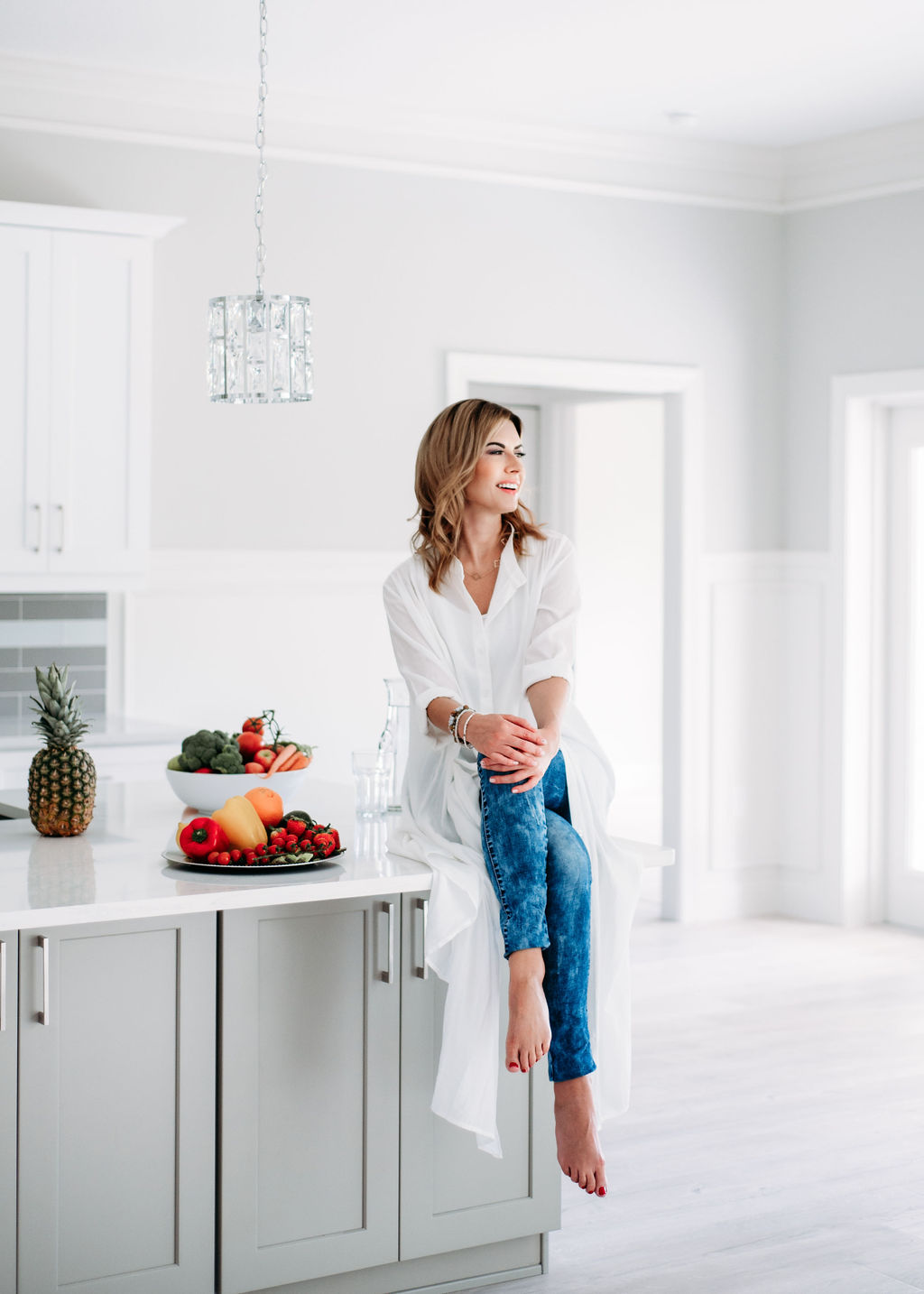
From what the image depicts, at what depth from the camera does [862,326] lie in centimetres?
584

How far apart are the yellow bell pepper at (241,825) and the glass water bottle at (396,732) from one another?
51 cm

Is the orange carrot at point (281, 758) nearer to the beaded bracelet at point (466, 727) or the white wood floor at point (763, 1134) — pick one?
the beaded bracelet at point (466, 727)

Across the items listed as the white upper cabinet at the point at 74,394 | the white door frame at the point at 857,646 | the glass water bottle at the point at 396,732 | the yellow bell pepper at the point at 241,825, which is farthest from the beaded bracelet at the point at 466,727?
the white door frame at the point at 857,646

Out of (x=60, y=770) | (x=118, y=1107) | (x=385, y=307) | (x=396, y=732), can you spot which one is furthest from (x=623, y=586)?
(x=118, y=1107)

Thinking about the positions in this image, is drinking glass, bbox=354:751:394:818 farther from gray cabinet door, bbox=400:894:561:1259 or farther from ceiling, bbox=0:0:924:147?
ceiling, bbox=0:0:924:147

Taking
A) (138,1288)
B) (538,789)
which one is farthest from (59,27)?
(138,1288)

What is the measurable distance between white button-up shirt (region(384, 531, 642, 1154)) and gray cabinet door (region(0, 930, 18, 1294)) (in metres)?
0.67

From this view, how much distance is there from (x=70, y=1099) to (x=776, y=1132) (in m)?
1.98


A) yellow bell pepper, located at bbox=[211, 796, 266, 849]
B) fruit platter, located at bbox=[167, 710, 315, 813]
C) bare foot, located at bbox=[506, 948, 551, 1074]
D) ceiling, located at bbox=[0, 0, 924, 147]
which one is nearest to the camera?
bare foot, located at bbox=[506, 948, 551, 1074]

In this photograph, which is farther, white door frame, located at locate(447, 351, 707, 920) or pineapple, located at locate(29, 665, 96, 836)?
white door frame, located at locate(447, 351, 707, 920)

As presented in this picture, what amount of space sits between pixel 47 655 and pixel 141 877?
2.49 metres

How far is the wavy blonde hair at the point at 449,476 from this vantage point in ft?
9.36

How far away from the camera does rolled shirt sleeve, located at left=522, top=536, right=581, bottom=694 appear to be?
2.79 meters

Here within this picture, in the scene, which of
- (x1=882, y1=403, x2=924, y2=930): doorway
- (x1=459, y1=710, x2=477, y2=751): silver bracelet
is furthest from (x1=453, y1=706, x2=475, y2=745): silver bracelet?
(x1=882, y1=403, x2=924, y2=930): doorway
